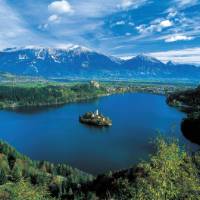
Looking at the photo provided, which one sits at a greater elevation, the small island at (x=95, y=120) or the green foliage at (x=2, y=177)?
the green foliage at (x=2, y=177)

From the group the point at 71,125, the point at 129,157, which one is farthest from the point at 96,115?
the point at 129,157

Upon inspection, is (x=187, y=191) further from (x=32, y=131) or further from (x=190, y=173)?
(x=32, y=131)

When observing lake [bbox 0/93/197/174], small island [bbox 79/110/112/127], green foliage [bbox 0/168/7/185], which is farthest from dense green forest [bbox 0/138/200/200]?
small island [bbox 79/110/112/127]

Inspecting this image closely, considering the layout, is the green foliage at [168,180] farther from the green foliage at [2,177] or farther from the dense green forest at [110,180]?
the green foliage at [2,177]

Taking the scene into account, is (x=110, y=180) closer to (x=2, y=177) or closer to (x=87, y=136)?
(x=2, y=177)

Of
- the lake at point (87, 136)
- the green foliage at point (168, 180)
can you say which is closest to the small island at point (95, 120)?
the lake at point (87, 136)

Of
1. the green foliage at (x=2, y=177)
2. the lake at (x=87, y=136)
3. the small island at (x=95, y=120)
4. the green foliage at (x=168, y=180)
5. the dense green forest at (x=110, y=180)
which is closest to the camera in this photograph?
the green foliage at (x=168, y=180)
